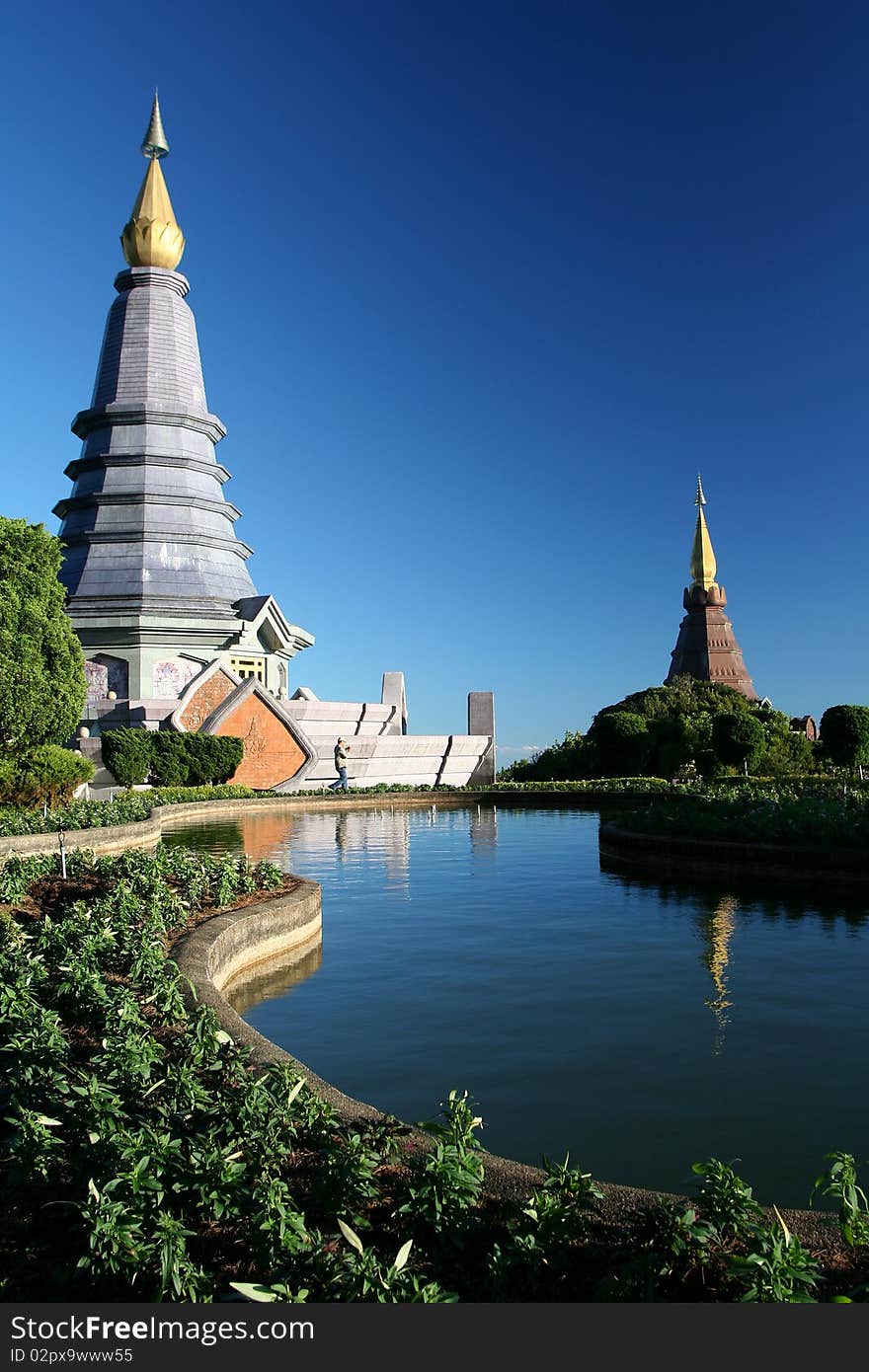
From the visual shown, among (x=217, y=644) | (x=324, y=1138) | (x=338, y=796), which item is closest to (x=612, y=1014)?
(x=324, y=1138)

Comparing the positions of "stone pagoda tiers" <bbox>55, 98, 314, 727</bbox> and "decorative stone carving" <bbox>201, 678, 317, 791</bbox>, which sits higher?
"stone pagoda tiers" <bbox>55, 98, 314, 727</bbox>

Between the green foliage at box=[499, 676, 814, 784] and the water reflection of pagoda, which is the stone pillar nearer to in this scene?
the green foliage at box=[499, 676, 814, 784]

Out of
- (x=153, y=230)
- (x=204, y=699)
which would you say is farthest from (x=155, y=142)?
(x=204, y=699)

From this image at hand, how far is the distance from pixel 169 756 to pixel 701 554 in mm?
49965

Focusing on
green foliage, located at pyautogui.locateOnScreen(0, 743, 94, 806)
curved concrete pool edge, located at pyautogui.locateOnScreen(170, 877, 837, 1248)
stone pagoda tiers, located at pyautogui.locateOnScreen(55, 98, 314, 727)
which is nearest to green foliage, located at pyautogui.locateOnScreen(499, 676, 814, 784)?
stone pagoda tiers, located at pyautogui.locateOnScreen(55, 98, 314, 727)

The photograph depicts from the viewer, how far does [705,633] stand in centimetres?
6512

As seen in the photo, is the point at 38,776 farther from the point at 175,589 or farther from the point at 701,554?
the point at 701,554

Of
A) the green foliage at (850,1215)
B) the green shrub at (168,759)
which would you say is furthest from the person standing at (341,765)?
the green foliage at (850,1215)

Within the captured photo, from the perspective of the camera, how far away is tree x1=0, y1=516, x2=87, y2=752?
16859 millimetres

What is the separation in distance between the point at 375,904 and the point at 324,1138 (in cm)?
661

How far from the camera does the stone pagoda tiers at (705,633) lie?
64.1m

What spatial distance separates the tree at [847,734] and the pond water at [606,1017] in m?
20.3

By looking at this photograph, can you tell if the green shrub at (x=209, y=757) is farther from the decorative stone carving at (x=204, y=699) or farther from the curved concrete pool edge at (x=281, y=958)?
the curved concrete pool edge at (x=281, y=958)

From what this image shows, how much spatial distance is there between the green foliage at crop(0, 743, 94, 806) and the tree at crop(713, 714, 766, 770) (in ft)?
62.4
